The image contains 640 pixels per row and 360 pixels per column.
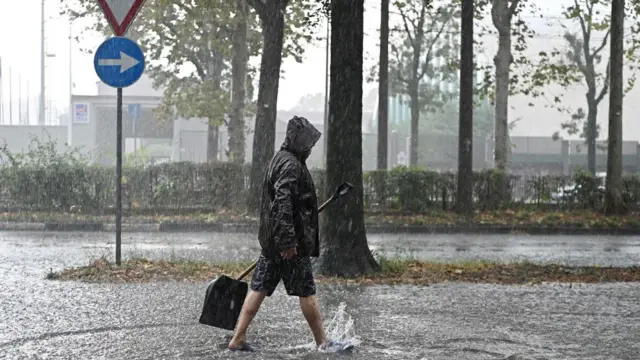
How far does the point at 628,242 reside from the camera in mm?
16906

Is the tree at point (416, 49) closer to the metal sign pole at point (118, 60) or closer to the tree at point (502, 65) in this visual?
the tree at point (502, 65)

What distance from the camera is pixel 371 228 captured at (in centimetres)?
1889

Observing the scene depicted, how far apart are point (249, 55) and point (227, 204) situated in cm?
1068

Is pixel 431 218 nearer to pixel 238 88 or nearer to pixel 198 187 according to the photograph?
pixel 198 187

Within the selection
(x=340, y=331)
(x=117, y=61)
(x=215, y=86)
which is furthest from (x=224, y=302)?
(x=215, y=86)

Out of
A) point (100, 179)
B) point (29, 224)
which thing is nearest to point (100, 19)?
point (100, 179)

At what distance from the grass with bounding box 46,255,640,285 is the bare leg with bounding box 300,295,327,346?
346 cm

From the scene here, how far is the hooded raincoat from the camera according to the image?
5.86m

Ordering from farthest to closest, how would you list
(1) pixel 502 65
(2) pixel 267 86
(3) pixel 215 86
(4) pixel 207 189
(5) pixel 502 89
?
1. (3) pixel 215 86
2. (5) pixel 502 89
3. (1) pixel 502 65
4. (4) pixel 207 189
5. (2) pixel 267 86

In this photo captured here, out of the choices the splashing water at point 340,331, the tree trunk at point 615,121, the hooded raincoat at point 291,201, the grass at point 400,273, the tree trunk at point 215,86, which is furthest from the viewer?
the tree trunk at point 215,86

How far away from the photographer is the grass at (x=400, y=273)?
9867mm

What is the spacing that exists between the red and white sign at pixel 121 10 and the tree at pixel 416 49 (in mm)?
24768

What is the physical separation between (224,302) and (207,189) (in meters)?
14.9

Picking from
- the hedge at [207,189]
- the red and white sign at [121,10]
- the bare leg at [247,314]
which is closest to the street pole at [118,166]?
the red and white sign at [121,10]
